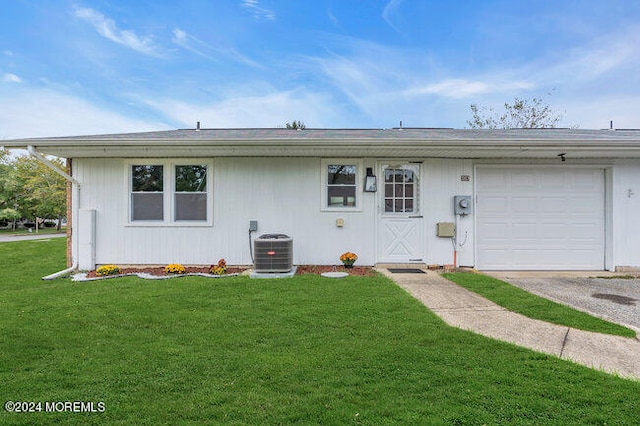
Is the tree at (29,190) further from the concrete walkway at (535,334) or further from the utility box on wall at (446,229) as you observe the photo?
the concrete walkway at (535,334)

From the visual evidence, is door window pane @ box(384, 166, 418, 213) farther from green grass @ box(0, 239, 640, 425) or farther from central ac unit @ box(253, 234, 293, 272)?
green grass @ box(0, 239, 640, 425)

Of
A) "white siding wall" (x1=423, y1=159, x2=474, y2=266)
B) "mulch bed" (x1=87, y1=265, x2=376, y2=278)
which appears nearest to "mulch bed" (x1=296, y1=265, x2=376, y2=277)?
"mulch bed" (x1=87, y1=265, x2=376, y2=278)

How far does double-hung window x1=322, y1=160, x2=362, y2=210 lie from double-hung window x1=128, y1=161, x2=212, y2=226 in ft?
8.44

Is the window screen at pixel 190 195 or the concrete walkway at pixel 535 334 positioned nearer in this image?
the concrete walkway at pixel 535 334

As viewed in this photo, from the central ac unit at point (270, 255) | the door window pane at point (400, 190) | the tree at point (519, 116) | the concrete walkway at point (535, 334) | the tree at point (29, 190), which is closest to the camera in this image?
the concrete walkway at point (535, 334)

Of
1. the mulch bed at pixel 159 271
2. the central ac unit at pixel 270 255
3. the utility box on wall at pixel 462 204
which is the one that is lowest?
the mulch bed at pixel 159 271

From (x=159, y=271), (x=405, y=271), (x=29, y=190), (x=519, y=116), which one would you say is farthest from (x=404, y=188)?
(x=29, y=190)

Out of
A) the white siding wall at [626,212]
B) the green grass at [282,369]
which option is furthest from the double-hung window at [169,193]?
the white siding wall at [626,212]

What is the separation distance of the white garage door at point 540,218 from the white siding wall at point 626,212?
234 mm

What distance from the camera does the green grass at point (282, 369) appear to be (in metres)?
2.02

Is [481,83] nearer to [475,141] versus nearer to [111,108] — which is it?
[475,141]

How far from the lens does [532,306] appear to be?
4.28 meters

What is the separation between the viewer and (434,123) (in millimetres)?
20047

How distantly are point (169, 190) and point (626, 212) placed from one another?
972 centimetres
